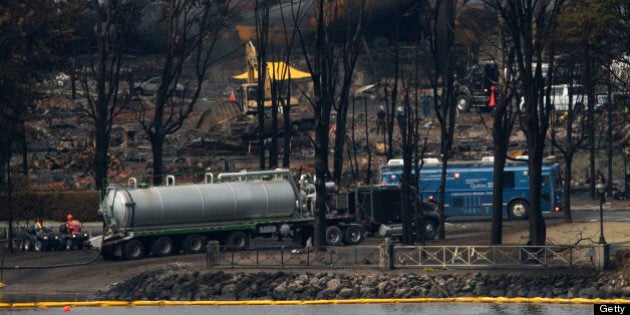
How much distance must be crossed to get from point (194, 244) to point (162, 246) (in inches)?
59.3

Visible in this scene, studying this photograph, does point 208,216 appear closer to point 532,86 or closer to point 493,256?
point 493,256

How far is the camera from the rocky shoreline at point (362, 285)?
141ft

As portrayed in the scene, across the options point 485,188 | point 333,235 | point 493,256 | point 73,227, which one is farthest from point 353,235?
point 73,227

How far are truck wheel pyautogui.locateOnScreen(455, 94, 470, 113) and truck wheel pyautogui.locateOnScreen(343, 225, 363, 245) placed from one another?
3141cm

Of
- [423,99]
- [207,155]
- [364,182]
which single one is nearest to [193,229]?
[364,182]

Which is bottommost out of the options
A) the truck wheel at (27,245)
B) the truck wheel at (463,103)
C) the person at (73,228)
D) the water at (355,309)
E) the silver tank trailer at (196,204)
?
the water at (355,309)

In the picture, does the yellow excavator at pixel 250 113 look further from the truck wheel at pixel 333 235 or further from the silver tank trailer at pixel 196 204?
the truck wheel at pixel 333 235

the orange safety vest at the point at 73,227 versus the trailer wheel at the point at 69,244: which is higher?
the orange safety vest at the point at 73,227

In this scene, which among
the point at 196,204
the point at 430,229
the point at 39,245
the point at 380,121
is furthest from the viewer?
the point at 380,121

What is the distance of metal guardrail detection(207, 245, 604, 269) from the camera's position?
144ft

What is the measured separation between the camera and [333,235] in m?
53.1

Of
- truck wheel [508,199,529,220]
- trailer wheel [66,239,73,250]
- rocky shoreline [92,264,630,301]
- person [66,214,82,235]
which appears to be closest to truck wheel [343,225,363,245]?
rocky shoreline [92,264,630,301]

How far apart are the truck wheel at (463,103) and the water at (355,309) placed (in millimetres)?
41919

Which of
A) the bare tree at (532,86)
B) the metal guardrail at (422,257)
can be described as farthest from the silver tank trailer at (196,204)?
the bare tree at (532,86)
